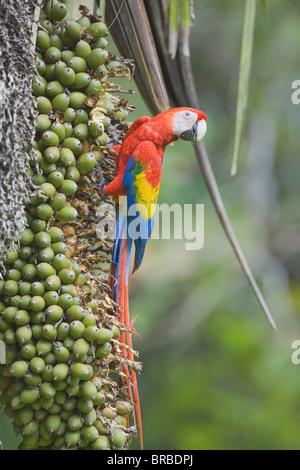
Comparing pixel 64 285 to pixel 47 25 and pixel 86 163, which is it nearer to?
pixel 86 163

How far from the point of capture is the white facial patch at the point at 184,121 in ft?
4.92

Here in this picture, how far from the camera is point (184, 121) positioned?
4.96 ft

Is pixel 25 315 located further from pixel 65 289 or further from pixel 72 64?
pixel 72 64

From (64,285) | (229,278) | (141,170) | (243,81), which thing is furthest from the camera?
(229,278)

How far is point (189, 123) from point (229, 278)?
214 cm

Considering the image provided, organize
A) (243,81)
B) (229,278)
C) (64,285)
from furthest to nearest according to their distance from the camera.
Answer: (229,278)
(243,81)
(64,285)

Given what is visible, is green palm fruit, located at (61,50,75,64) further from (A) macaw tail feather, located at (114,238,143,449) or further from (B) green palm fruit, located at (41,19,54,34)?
(A) macaw tail feather, located at (114,238,143,449)

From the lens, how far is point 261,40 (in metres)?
3.61

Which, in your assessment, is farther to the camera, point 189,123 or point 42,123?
point 189,123

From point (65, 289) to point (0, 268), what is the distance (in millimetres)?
131

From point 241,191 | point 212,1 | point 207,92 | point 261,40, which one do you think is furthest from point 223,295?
point 212,1

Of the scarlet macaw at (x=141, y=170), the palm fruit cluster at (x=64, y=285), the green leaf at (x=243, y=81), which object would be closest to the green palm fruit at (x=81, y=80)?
the palm fruit cluster at (x=64, y=285)

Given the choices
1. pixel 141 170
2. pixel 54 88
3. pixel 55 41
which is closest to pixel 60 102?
pixel 54 88

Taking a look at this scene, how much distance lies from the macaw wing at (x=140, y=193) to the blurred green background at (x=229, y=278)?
1.79 m
